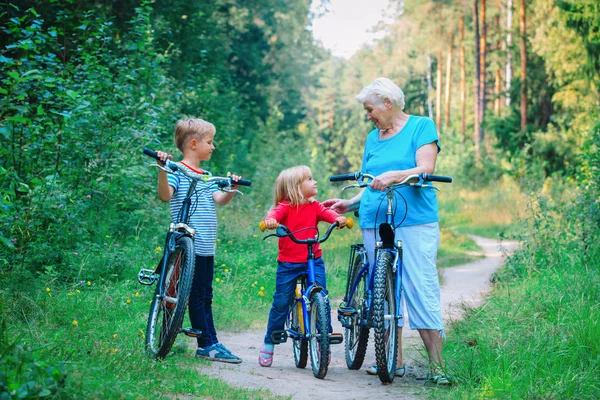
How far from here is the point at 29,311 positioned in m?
6.03

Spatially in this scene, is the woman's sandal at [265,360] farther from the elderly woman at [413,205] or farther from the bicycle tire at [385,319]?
the elderly woman at [413,205]

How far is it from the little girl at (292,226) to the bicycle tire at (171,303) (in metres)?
0.78

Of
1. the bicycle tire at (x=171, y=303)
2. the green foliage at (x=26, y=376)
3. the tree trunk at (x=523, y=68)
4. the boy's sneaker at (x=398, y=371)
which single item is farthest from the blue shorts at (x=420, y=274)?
the tree trunk at (x=523, y=68)

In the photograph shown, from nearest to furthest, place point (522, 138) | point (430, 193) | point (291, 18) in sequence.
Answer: point (430, 193) → point (522, 138) → point (291, 18)

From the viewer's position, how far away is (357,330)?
19.2 ft

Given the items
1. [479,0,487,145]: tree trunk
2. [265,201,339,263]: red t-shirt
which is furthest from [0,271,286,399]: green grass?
[479,0,487,145]: tree trunk

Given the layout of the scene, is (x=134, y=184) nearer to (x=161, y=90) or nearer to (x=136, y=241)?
(x=136, y=241)

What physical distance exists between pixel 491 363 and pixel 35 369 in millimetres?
2998

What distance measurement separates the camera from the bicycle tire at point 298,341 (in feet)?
19.2

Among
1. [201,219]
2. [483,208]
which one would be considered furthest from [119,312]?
[483,208]

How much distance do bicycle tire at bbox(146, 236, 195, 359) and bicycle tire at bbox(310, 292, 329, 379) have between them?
3.26ft

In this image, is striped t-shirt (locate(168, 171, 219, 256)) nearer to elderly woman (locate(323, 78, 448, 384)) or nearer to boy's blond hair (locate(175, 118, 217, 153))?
boy's blond hair (locate(175, 118, 217, 153))

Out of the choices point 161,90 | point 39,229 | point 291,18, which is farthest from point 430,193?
point 291,18

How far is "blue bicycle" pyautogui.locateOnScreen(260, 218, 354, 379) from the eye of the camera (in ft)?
17.9
